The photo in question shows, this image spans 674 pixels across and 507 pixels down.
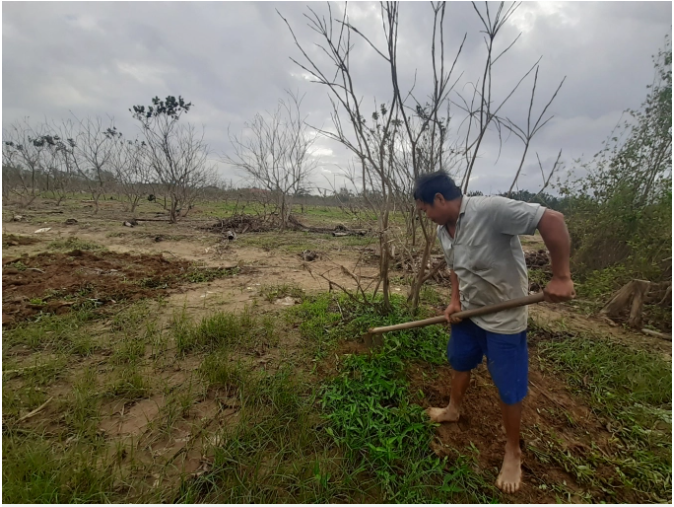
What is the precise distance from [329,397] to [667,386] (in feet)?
Result: 8.65

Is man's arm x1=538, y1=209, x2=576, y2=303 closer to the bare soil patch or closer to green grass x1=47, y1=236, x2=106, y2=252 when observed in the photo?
the bare soil patch

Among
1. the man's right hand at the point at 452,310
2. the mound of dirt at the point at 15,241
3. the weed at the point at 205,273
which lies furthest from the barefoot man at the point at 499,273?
the mound of dirt at the point at 15,241

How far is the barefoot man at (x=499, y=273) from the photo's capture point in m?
1.43

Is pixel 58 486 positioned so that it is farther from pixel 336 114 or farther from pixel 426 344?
pixel 336 114

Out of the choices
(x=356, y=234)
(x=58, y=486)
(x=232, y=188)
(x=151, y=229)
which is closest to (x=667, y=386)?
(x=58, y=486)

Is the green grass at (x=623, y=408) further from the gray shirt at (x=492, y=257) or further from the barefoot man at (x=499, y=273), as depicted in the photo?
the gray shirt at (x=492, y=257)

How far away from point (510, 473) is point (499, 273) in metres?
1.02

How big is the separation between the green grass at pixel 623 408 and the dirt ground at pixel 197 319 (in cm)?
10

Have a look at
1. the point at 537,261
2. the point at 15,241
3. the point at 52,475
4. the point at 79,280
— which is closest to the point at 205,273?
the point at 79,280

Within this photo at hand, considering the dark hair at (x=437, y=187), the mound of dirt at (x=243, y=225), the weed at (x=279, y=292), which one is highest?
the dark hair at (x=437, y=187)

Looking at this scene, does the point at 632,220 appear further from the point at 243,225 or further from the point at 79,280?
the point at 243,225

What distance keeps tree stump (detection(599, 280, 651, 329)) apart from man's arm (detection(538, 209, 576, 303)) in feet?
10.9

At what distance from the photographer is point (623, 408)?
2.22 meters

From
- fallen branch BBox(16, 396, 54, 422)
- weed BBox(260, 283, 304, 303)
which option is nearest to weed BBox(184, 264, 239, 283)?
weed BBox(260, 283, 304, 303)
